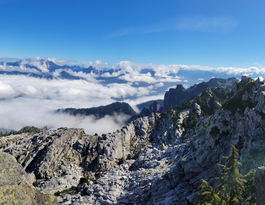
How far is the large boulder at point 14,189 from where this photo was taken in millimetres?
16562

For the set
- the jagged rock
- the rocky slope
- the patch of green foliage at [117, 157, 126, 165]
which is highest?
the jagged rock

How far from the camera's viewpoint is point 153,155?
92.0m

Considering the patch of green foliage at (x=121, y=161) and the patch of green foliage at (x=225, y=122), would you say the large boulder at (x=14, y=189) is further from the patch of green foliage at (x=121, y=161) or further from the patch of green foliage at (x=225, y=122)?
the patch of green foliage at (x=121, y=161)

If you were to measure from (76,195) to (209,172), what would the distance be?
5446cm

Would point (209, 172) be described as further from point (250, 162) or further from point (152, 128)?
point (152, 128)

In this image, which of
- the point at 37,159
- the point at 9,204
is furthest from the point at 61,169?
the point at 9,204

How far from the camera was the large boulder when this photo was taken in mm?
16562

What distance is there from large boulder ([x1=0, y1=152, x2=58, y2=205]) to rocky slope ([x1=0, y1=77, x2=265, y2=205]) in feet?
118

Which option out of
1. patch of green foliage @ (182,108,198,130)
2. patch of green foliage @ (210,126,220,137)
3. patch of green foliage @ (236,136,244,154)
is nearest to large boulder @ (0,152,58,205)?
patch of green foliage @ (236,136,244,154)

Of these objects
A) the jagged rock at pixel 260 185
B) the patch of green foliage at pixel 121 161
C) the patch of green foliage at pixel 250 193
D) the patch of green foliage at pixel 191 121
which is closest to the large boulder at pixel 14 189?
the jagged rock at pixel 260 185

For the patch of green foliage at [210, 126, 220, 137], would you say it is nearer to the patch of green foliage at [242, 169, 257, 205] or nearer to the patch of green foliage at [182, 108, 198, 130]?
the patch of green foliage at [242, 169, 257, 205]

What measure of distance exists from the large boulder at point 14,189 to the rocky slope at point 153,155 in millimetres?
35825

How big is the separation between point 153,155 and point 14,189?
82.6 metres

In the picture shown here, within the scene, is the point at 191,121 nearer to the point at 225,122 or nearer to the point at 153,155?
the point at 153,155
